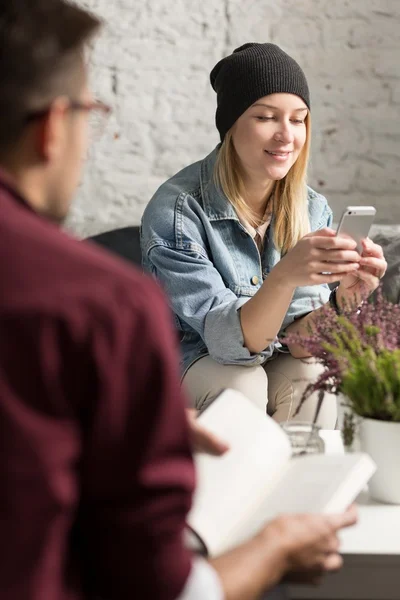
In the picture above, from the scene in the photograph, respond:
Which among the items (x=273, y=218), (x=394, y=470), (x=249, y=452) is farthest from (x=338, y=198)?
(x=249, y=452)

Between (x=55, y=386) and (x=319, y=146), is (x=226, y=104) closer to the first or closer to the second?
(x=319, y=146)

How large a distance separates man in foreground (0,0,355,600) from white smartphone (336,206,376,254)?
4.12 feet

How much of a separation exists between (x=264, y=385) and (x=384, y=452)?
85 cm

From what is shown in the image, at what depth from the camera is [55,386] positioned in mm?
695

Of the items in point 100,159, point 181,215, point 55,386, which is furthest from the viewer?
point 100,159

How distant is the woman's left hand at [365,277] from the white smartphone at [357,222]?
0.09ft

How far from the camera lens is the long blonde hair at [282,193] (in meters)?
2.45

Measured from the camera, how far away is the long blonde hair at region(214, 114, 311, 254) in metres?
2.45

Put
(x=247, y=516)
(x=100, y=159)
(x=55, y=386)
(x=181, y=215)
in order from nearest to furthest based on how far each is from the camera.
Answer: (x=55, y=386)
(x=247, y=516)
(x=181, y=215)
(x=100, y=159)

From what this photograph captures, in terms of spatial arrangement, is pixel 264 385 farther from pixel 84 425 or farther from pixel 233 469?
pixel 84 425

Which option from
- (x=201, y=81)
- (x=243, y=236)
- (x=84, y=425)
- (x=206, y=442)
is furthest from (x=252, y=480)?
(x=201, y=81)

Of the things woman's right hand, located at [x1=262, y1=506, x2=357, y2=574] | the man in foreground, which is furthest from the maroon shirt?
woman's right hand, located at [x1=262, y1=506, x2=357, y2=574]

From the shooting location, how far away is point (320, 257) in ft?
6.79

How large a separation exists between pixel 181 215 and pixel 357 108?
154 cm
